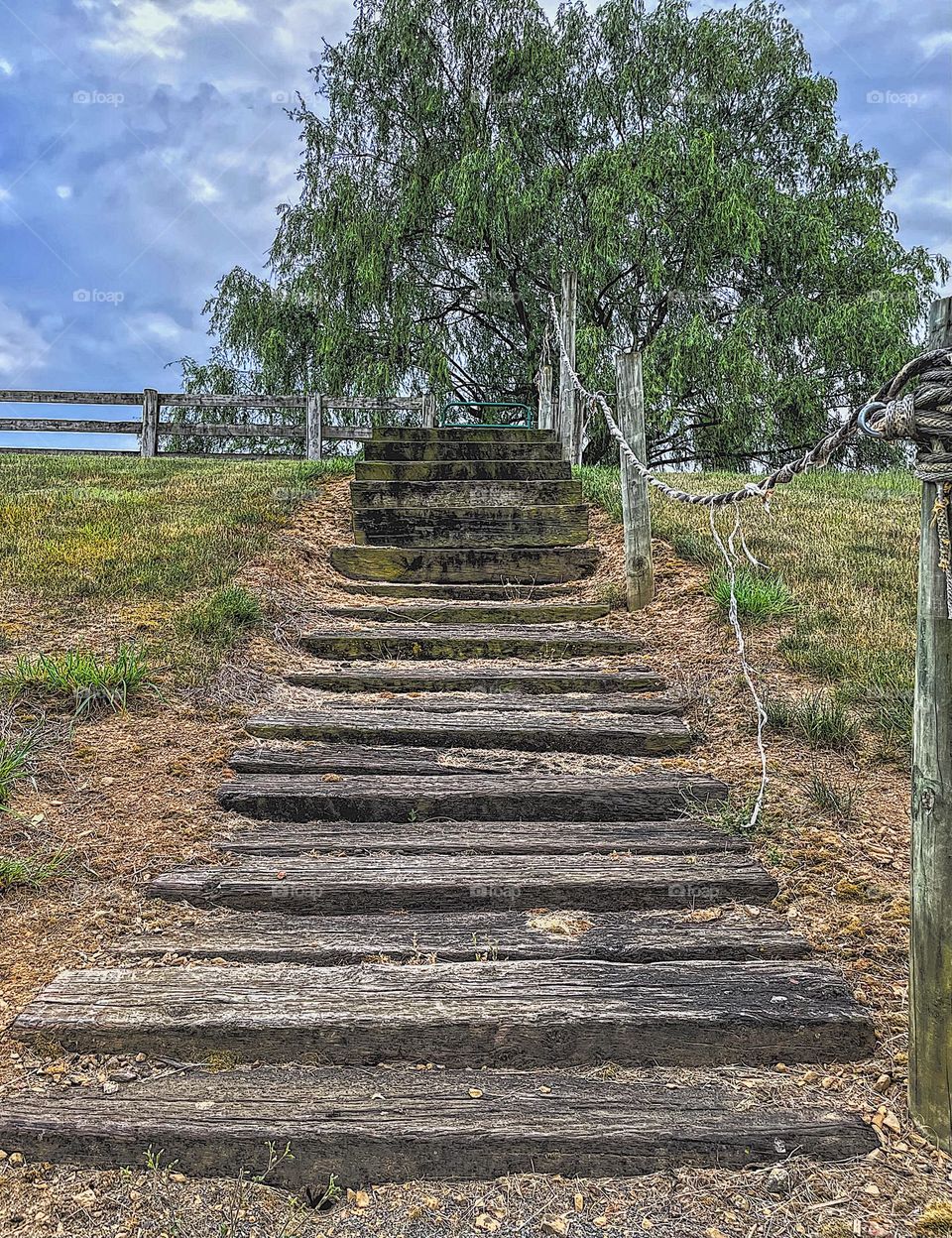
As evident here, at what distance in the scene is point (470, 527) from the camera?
7.83 meters

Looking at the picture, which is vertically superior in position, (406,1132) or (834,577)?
(834,577)

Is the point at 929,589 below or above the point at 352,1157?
above

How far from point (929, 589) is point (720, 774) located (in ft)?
6.79

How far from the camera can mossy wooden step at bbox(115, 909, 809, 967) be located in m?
2.78

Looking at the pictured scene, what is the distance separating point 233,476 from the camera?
32.0 ft

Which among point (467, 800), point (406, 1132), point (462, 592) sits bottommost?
point (406, 1132)

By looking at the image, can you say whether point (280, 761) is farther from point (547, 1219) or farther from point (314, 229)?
point (314, 229)

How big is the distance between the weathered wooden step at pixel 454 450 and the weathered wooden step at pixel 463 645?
12.5 ft

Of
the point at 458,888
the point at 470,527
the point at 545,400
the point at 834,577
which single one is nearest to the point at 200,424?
the point at 545,400

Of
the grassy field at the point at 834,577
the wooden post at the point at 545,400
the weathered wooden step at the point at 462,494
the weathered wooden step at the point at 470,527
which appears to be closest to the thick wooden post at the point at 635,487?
the grassy field at the point at 834,577

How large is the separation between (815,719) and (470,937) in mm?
2136

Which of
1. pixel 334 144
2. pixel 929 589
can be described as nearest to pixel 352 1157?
pixel 929 589

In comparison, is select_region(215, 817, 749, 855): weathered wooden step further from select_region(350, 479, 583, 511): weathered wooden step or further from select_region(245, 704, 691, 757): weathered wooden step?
select_region(350, 479, 583, 511): weathered wooden step

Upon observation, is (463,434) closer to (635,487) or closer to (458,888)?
(635,487)
